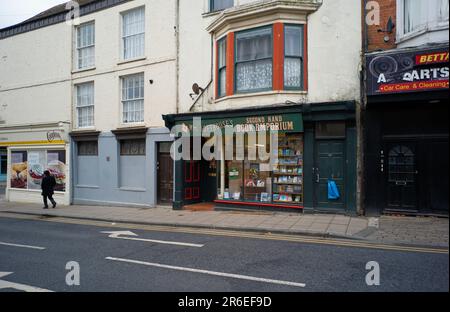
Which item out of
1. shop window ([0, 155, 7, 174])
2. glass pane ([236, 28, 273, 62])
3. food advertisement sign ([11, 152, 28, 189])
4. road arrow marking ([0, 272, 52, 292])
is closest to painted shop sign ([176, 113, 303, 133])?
glass pane ([236, 28, 273, 62])

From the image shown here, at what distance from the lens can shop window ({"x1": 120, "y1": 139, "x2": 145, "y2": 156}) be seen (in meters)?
15.4

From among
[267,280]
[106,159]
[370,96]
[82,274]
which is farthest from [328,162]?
[106,159]

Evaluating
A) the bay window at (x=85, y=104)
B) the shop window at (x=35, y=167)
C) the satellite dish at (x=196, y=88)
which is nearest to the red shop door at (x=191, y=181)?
the satellite dish at (x=196, y=88)

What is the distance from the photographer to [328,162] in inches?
437

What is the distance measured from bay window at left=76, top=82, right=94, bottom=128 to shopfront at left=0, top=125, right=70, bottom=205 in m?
1.03

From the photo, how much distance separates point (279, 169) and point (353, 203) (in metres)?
2.77

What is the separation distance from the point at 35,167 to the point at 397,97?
18.2m

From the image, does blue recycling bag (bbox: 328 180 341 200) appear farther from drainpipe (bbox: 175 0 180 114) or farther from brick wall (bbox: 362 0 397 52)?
drainpipe (bbox: 175 0 180 114)

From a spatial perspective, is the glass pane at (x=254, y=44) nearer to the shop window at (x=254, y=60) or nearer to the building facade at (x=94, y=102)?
the shop window at (x=254, y=60)

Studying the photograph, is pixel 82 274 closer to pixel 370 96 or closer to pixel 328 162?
pixel 328 162

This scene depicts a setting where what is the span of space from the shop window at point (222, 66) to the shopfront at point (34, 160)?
30.4ft

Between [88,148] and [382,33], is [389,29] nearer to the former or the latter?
[382,33]

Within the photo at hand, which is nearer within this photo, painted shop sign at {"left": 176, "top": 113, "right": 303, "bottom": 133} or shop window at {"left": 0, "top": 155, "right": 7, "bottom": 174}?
painted shop sign at {"left": 176, "top": 113, "right": 303, "bottom": 133}

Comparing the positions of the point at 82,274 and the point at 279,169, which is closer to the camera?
the point at 82,274
